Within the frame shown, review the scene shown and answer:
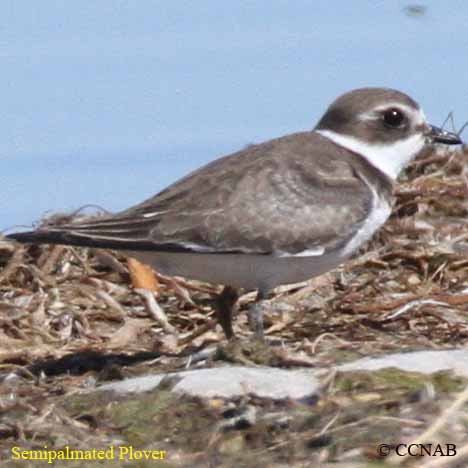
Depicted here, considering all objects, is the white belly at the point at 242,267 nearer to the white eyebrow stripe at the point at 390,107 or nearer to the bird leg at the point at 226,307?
the bird leg at the point at 226,307

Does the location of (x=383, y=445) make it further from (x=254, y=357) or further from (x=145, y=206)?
(x=145, y=206)

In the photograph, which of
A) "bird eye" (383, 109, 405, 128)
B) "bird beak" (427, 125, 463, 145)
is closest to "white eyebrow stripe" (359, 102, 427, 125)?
"bird eye" (383, 109, 405, 128)

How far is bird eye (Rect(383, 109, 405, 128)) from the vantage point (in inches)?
345

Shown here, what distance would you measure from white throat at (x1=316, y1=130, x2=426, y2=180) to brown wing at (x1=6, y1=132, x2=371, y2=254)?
14.7 inches

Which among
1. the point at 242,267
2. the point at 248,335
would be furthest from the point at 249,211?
the point at 248,335

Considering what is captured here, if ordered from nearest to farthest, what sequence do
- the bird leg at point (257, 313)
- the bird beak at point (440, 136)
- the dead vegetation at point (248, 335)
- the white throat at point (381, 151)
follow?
1. the dead vegetation at point (248, 335)
2. the bird leg at point (257, 313)
3. the white throat at point (381, 151)
4. the bird beak at point (440, 136)

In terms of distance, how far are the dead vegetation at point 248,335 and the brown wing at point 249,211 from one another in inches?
17.8

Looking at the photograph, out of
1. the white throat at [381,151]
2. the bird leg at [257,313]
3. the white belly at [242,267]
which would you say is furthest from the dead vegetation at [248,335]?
the white throat at [381,151]

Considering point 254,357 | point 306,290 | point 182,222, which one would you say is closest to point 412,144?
point 306,290

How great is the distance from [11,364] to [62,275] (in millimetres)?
1186

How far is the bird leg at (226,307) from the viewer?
7879 millimetres

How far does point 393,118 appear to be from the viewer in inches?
345

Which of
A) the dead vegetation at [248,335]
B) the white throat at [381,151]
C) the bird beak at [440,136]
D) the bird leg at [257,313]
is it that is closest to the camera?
the dead vegetation at [248,335]

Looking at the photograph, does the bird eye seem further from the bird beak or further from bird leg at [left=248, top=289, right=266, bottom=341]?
bird leg at [left=248, top=289, right=266, bottom=341]
